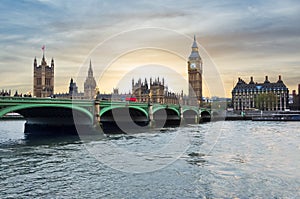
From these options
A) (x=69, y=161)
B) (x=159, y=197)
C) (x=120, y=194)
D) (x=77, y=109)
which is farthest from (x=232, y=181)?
(x=77, y=109)

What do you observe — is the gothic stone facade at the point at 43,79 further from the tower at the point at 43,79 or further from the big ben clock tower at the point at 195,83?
the big ben clock tower at the point at 195,83

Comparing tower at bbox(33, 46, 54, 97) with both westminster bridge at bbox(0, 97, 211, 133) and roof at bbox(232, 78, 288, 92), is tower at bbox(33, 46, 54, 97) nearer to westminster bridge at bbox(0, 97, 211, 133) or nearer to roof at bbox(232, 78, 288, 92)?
roof at bbox(232, 78, 288, 92)

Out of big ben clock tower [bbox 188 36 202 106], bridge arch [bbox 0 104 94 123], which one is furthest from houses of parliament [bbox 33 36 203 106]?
bridge arch [bbox 0 104 94 123]

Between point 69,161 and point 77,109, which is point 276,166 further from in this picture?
point 77,109

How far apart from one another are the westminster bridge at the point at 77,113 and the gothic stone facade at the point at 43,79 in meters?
107

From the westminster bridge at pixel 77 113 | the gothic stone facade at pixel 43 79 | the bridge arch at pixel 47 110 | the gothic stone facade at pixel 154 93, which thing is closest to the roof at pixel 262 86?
the gothic stone facade at pixel 154 93

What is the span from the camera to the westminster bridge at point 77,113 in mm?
33250

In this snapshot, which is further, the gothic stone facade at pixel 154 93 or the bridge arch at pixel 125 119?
the gothic stone facade at pixel 154 93

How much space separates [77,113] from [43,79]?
13512cm

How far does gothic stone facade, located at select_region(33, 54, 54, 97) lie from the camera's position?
171 meters

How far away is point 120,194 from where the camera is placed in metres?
14.1

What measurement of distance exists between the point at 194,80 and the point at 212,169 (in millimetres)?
172077

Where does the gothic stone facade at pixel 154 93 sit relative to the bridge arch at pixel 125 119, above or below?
above

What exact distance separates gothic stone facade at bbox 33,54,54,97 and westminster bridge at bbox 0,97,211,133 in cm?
10725
